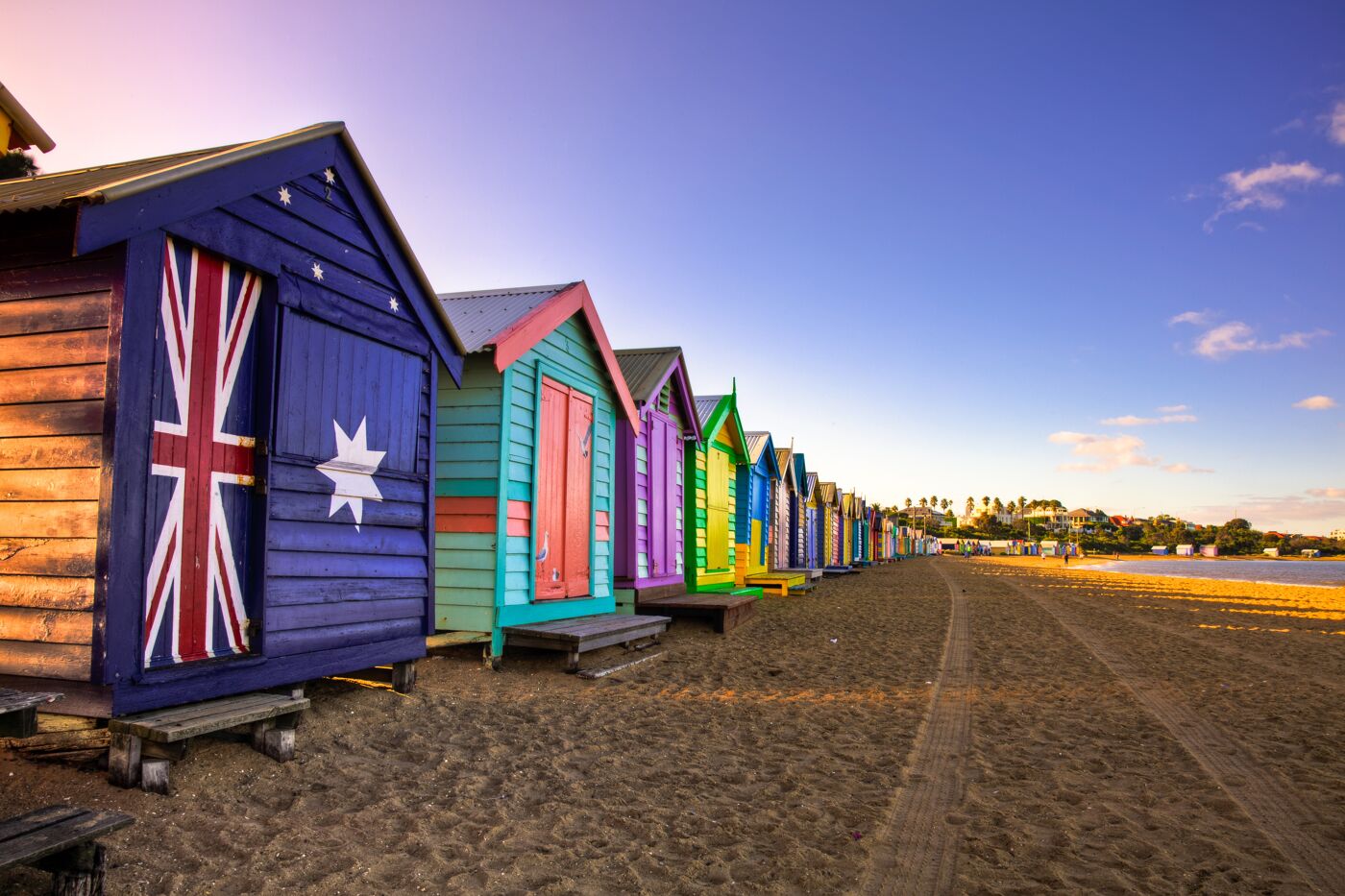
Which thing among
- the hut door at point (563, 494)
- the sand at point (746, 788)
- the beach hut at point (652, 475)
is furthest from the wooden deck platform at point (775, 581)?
the sand at point (746, 788)

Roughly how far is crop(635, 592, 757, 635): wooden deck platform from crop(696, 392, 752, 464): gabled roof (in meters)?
3.71

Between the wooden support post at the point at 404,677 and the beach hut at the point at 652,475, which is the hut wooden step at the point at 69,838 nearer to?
the wooden support post at the point at 404,677

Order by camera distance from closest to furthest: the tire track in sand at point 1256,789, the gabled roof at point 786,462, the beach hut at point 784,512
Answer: the tire track in sand at point 1256,789 → the beach hut at point 784,512 → the gabled roof at point 786,462

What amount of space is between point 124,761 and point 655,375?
33.3 feet

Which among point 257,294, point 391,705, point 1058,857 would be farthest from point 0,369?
point 1058,857

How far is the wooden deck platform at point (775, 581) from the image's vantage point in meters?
20.2

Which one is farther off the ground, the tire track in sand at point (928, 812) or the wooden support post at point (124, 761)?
the wooden support post at point (124, 761)

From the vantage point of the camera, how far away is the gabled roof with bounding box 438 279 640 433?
8070mm

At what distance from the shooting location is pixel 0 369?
422 cm

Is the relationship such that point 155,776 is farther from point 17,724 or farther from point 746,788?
point 746,788

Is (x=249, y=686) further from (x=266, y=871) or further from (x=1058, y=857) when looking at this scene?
(x=1058, y=857)

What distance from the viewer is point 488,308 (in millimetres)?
9414

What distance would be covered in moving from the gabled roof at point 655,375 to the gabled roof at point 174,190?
647cm

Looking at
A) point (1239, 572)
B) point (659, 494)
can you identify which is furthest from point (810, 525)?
point (1239, 572)
